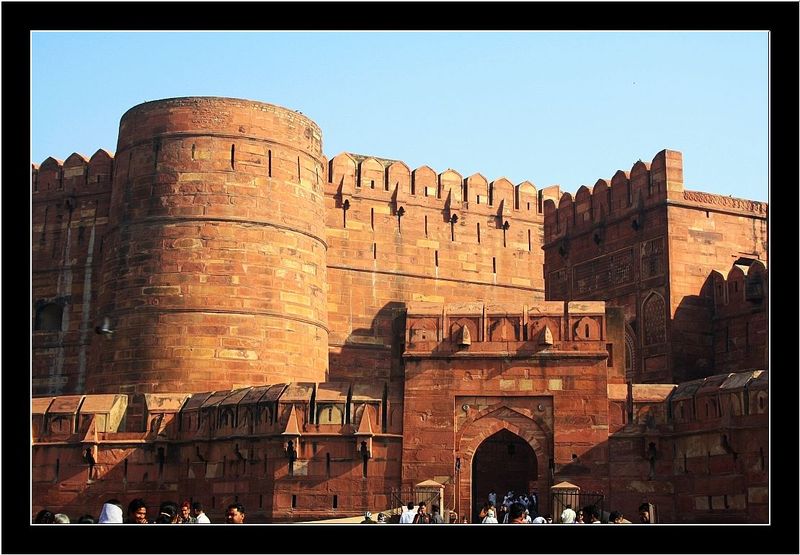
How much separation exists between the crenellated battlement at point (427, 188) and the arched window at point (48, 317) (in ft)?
19.3

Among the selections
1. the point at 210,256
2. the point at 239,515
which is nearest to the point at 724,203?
the point at 210,256

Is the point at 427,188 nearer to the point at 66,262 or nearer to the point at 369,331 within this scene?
the point at 369,331

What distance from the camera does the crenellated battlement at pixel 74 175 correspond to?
27094 millimetres

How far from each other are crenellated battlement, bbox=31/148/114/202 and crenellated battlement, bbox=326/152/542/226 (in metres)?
4.47

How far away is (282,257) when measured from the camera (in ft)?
78.3

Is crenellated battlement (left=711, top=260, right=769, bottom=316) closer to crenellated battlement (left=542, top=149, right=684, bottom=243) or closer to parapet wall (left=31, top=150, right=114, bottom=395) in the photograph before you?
crenellated battlement (left=542, top=149, right=684, bottom=243)

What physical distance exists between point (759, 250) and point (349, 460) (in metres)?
9.37

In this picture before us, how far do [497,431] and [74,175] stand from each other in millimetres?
12023

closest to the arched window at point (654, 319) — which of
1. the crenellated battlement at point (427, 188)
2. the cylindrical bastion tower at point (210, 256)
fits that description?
→ the cylindrical bastion tower at point (210, 256)

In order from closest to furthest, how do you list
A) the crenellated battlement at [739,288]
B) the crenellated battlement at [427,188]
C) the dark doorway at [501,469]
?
the dark doorway at [501,469], the crenellated battlement at [739,288], the crenellated battlement at [427,188]

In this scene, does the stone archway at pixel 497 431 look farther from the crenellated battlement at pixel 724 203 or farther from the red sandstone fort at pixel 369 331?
the crenellated battlement at pixel 724 203

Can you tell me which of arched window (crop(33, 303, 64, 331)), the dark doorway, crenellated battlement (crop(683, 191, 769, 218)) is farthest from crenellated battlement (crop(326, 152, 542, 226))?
the dark doorway

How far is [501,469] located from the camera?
21.1 m
